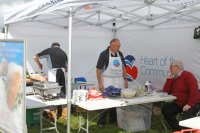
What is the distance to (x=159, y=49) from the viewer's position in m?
7.28

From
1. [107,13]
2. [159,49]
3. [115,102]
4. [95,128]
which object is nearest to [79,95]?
[115,102]

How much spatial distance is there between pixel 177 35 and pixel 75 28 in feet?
8.69

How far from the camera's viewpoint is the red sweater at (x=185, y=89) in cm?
495

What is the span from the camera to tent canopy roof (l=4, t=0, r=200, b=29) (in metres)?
4.48

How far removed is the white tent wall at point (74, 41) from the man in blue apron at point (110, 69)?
2.31 m

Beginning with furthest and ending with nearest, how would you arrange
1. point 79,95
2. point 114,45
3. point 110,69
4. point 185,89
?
point 110,69 → point 114,45 → point 185,89 → point 79,95

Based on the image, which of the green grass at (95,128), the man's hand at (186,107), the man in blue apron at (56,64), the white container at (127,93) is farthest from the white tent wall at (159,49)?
the man in blue apron at (56,64)

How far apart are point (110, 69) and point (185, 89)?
4.58ft

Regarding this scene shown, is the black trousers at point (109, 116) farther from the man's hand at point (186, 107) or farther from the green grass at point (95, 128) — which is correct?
the man's hand at point (186, 107)

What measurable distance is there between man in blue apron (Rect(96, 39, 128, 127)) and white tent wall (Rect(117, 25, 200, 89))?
1.50 m

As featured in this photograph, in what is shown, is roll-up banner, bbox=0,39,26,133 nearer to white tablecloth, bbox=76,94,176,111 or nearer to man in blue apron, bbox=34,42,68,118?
white tablecloth, bbox=76,94,176,111

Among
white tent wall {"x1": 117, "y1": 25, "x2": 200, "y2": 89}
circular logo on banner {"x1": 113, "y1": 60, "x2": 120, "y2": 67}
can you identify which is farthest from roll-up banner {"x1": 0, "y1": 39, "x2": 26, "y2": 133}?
white tent wall {"x1": 117, "y1": 25, "x2": 200, "y2": 89}

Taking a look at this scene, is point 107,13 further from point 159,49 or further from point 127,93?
point 127,93

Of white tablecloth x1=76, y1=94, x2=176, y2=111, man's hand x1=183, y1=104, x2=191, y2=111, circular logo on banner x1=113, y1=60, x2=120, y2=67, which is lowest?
man's hand x1=183, y1=104, x2=191, y2=111
